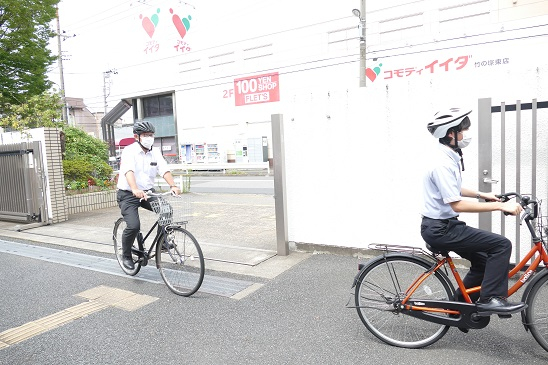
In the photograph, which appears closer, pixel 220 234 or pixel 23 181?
pixel 220 234

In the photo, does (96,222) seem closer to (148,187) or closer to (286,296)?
→ (148,187)

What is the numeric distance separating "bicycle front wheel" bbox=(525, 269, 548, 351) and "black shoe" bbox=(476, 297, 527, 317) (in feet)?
0.23

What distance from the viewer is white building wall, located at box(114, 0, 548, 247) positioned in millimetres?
4992

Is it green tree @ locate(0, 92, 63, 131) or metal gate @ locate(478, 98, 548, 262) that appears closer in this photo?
metal gate @ locate(478, 98, 548, 262)

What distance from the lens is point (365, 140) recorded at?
212 inches

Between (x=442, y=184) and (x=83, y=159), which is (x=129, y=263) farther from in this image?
(x=83, y=159)

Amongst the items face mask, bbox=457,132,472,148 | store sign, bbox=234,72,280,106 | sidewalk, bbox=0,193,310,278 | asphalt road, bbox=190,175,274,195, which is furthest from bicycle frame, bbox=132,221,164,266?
store sign, bbox=234,72,280,106

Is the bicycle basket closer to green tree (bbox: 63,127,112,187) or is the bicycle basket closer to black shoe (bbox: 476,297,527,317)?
black shoe (bbox: 476,297,527,317)

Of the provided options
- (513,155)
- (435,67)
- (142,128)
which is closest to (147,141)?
(142,128)

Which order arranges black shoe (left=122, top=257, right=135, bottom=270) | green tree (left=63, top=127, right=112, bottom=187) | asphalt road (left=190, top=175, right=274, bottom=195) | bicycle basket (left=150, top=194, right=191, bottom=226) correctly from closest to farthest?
1. bicycle basket (left=150, top=194, right=191, bottom=226)
2. black shoe (left=122, top=257, right=135, bottom=270)
3. green tree (left=63, top=127, right=112, bottom=187)
4. asphalt road (left=190, top=175, right=274, bottom=195)

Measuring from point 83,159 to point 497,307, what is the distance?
11648mm

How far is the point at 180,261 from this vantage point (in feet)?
15.7

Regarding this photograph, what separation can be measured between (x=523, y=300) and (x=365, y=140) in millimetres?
2832

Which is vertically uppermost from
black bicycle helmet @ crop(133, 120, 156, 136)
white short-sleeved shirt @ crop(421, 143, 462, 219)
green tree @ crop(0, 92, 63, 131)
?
green tree @ crop(0, 92, 63, 131)
